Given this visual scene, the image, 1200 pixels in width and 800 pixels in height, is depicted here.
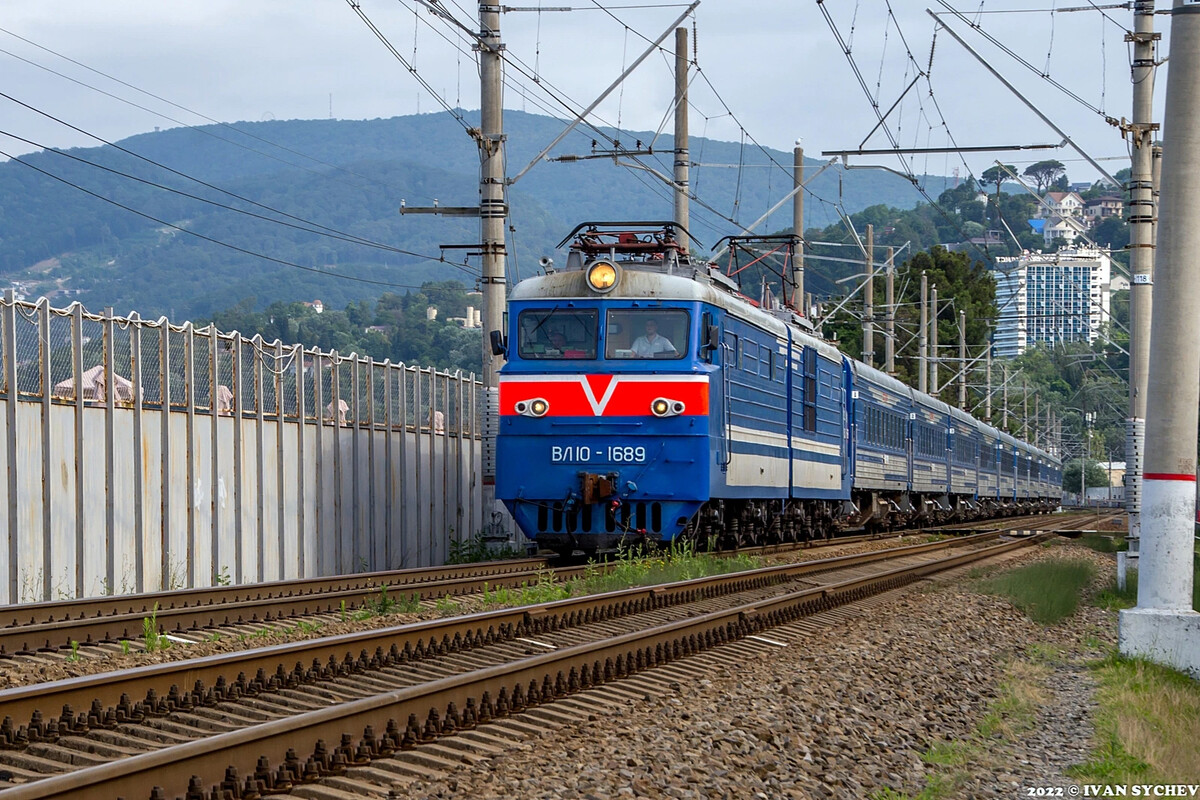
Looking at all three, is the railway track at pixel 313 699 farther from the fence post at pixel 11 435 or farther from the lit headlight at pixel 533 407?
the lit headlight at pixel 533 407

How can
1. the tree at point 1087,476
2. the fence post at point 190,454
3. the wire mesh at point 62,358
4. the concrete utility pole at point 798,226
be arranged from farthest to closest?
1. the tree at point 1087,476
2. the concrete utility pole at point 798,226
3. the fence post at point 190,454
4. the wire mesh at point 62,358

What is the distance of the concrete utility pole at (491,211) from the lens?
19.9 m

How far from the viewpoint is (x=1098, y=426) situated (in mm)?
155125

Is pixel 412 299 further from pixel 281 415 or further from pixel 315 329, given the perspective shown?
pixel 281 415

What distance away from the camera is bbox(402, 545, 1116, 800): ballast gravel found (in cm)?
620

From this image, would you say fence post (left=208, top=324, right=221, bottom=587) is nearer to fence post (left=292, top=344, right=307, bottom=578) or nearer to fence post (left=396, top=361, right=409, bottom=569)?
fence post (left=292, top=344, right=307, bottom=578)

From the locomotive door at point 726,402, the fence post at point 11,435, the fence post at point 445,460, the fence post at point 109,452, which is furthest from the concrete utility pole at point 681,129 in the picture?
the fence post at point 11,435

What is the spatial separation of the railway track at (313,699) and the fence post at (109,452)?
4774 millimetres

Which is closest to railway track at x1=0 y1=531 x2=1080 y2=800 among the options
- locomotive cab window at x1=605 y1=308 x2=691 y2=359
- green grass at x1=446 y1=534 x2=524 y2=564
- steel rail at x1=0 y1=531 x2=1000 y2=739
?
steel rail at x1=0 y1=531 x2=1000 y2=739

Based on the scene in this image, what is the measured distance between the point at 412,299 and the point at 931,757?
12695 centimetres

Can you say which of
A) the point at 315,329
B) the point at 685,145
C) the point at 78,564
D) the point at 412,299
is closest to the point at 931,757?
the point at 78,564

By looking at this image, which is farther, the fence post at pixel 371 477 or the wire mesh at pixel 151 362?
the fence post at pixel 371 477

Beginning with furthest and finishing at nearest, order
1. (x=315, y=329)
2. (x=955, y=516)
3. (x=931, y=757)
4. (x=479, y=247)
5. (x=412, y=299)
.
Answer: (x=412, y=299), (x=315, y=329), (x=955, y=516), (x=479, y=247), (x=931, y=757)

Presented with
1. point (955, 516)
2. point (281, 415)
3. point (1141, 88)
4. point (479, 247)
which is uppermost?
point (1141, 88)
